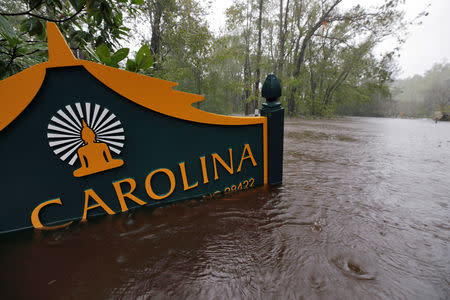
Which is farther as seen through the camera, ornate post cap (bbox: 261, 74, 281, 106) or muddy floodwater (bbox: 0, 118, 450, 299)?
ornate post cap (bbox: 261, 74, 281, 106)

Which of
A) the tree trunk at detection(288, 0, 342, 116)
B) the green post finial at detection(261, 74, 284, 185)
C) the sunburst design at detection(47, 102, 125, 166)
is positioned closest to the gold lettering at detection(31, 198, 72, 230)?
the sunburst design at detection(47, 102, 125, 166)

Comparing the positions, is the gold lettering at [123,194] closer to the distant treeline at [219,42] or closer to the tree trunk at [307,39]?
the distant treeline at [219,42]

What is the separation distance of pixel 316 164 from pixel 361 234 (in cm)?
179

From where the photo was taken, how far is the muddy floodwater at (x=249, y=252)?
852mm

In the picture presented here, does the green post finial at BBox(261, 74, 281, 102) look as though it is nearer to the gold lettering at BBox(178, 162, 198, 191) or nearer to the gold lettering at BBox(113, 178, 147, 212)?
the gold lettering at BBox(178, 162, 198, 191)

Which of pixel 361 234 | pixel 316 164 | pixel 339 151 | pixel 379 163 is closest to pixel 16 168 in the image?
pixel 361 234

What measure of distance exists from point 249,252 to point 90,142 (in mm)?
1232

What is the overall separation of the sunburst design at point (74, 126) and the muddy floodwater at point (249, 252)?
0.53m

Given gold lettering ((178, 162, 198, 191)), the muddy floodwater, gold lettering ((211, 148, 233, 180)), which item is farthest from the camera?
gold lettering ((211, 148, 233, 180))

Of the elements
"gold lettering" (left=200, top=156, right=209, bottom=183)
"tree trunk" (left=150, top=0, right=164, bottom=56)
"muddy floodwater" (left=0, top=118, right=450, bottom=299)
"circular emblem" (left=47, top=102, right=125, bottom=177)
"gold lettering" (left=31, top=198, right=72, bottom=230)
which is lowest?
"muddy floodwater" (left=0, top=118, right=450, bottom=299)

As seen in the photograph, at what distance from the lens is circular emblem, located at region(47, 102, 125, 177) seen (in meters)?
1.19

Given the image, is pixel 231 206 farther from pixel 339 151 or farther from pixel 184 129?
pixel 339 151

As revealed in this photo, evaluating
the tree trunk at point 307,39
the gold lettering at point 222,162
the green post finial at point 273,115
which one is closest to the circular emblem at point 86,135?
the gold lettering at point 222,162

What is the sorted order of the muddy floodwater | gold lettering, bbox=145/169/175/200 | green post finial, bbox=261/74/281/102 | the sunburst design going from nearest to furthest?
the muddy floodwater, the sunburst design, gold lettering, bbox=145/169/175/200, green post finial, bbox=261/74/281/102
